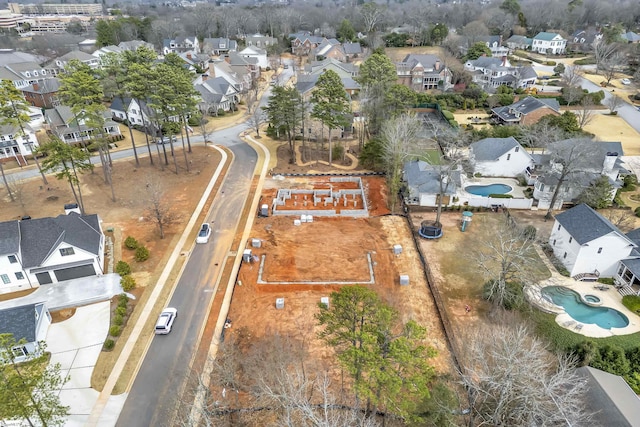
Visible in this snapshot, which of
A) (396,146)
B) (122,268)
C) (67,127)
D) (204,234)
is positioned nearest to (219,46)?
(67,127)

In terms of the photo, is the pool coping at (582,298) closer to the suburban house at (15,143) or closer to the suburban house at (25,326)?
the suburban house at (25,326)

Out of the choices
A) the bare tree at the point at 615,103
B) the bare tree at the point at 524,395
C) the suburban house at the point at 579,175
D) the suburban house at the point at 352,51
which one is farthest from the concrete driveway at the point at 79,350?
the suburban house at the point at 352,51

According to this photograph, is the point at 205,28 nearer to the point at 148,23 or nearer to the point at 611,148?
the point at 148,23

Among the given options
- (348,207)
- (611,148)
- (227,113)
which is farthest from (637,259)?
(227,113)

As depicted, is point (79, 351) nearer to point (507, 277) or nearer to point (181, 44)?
point (507, 277)

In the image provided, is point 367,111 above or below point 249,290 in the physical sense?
above

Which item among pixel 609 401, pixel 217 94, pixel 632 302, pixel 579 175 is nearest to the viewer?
pixel 609 401

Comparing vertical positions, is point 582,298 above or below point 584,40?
below
